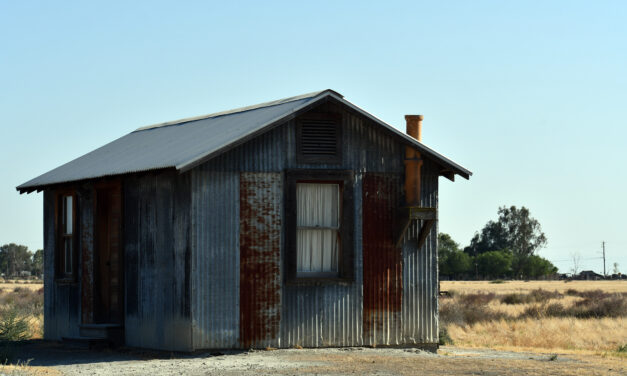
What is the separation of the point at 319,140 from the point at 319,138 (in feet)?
0.13

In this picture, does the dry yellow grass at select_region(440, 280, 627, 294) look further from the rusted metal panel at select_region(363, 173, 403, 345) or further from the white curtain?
the white curtain

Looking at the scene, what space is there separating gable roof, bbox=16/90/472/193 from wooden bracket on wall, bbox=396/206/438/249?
40.0 inches

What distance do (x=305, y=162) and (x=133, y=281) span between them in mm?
3968

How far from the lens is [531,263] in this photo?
343 ft

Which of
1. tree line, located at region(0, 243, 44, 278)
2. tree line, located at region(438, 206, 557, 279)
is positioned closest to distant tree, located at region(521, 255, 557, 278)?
tree line, located at region(438, 206, 557, 279)

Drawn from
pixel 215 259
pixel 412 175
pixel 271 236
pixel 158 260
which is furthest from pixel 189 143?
pixel 412 175

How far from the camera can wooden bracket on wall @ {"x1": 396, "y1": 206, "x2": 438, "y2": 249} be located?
60.3 ft

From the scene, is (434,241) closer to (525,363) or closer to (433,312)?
(433,312)

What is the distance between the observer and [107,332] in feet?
62.3

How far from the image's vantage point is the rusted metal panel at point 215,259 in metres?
17.1

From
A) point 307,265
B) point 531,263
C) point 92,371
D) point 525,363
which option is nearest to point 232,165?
point 307,265

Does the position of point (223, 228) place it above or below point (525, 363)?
above

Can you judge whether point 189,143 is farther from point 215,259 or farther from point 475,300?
point 475,300

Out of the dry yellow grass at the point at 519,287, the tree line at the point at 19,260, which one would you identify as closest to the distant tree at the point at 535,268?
the dry yellow grass at the point at 519,287
